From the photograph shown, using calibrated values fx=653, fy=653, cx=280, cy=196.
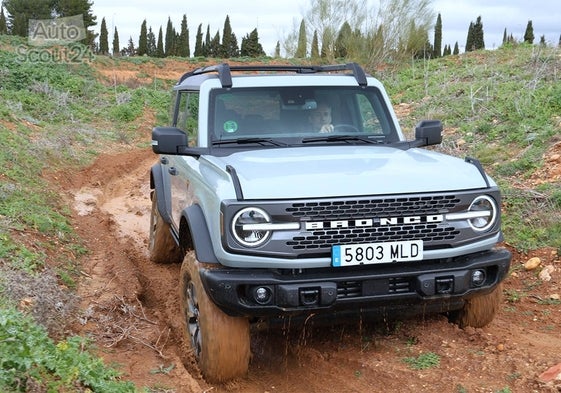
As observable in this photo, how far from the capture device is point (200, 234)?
396 centimetres

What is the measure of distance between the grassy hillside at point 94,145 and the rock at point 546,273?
1.47ft

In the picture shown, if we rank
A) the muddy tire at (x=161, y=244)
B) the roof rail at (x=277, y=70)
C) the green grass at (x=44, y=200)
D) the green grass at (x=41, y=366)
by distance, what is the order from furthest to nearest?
the muddy tire at (x=161, y=244)
the roof rail at (x=277, y=70)
the green grass at (x=44, y=200)
the green grass at (x=41, y=366)

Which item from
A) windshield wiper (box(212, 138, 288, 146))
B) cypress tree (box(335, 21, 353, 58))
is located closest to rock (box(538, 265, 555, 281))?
windshield wiper (box(212, 138, 288, 146))

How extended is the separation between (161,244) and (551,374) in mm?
3963

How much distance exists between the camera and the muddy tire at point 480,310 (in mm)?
4426

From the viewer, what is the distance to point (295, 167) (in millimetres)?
3980

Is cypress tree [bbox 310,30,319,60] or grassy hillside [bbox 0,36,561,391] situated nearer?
grassy hillside [bbox 0,36,561,391]

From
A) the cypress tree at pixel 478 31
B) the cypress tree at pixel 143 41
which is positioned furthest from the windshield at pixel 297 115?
the cypress tree at pixel 478 31

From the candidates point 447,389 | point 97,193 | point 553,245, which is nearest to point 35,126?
point 97,193

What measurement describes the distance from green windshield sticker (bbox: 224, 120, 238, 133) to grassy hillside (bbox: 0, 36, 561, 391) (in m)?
1.81

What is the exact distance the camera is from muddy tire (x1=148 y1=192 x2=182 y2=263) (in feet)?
21.1

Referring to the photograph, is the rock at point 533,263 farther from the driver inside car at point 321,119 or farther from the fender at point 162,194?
the fender at point 162,194

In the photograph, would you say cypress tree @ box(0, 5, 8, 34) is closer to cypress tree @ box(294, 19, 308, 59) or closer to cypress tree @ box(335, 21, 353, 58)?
cypress tree @ box(294, 19, 308, 59)

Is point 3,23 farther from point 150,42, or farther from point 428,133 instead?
point 428,133
